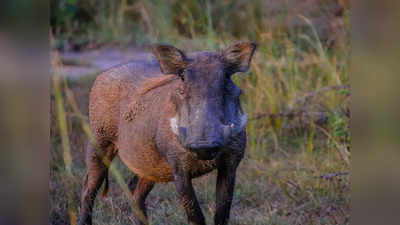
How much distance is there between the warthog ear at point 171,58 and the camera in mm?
3330

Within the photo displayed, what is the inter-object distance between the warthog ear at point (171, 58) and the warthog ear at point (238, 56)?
255 millimetres

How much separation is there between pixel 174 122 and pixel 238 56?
579 mm

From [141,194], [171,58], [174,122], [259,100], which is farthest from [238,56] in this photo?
[259,100]

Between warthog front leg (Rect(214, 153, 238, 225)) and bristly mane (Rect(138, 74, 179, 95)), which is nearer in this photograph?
warthog front leg (Rect(214, 153, 238, 225))

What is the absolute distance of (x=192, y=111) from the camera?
3.04 m

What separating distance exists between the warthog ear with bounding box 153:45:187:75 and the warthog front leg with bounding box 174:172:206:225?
2.03ft

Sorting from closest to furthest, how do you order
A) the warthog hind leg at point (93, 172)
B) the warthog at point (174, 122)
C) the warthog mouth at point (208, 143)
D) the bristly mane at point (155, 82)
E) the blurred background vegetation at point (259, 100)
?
the warthog mouth at point (208, 143)
the warthog at point (174, 122)
the bristly mane at point (155, 82)
the warthog hind leg at point (93, 172)
the blurred background vegetation at point (259, 100)

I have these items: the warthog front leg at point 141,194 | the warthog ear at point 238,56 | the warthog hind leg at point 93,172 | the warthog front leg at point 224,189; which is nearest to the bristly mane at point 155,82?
the warthog ear at point 238,56

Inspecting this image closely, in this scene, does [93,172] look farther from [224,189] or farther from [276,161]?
[276,161]

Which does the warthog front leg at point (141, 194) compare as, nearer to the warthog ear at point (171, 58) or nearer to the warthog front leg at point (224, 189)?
the warthog front leg at point (224, 189)

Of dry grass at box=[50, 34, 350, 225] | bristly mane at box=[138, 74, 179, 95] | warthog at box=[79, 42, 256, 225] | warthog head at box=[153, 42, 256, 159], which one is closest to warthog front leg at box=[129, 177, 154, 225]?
warthog at box=[79, 42, 256, 225]

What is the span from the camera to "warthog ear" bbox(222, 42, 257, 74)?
3355 millimetres

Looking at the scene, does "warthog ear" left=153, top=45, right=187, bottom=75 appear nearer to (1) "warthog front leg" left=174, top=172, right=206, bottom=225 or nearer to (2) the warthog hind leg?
(1) "warthog front leg" left=174, top=172, right=206, bottom=225

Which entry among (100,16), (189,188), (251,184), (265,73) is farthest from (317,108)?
(100,16)
